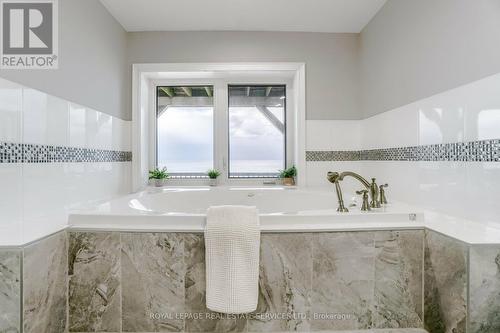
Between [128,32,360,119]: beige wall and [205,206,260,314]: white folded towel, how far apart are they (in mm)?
1778

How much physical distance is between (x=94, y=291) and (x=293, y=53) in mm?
2566

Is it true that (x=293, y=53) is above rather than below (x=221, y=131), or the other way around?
above

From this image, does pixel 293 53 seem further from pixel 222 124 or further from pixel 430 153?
pixel 430 153

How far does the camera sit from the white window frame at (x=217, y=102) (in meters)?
2.71

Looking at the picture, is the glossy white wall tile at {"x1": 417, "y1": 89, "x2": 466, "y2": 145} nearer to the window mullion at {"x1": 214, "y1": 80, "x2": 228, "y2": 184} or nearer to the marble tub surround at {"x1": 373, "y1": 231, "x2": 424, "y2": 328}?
the marble tub surround at {"x1": 373, "y1": 231, "x2": 424, "y2": 328}

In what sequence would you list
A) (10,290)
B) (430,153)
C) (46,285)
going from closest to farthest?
(10,290), (46,285), (430,153)

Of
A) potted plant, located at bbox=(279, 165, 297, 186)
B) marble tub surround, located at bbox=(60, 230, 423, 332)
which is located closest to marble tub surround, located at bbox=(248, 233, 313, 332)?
marble tub surround, located at bbox=(60, 230, 423, 332)

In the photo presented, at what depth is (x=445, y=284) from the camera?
1.21m

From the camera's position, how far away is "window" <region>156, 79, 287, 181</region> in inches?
120

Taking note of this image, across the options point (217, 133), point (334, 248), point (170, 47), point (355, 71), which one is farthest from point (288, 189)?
point (170, 47)

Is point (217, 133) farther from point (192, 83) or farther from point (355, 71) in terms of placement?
point (355, 71)

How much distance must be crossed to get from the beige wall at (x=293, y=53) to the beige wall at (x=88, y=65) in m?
0.31

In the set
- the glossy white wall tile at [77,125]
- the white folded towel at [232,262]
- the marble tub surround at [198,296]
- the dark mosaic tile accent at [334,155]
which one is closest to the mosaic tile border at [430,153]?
the dark mosaic tile accent at [334,155]

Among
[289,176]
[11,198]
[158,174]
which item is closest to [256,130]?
[289,176]
